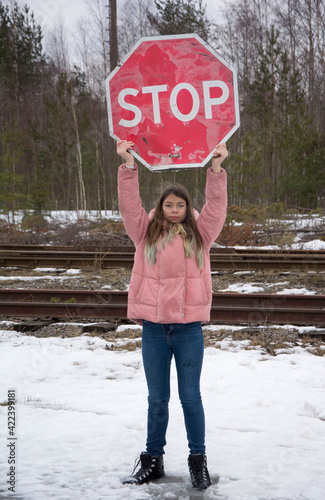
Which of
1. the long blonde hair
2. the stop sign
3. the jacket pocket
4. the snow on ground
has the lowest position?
the snow on ground

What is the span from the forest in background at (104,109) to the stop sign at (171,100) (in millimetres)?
15044

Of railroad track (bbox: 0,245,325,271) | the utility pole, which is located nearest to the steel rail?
railroad track (bbox: 0,245,325,271)

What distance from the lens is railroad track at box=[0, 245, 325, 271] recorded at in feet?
30.3

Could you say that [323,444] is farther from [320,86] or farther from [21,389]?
[320,86]

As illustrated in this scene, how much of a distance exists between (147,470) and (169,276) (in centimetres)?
118

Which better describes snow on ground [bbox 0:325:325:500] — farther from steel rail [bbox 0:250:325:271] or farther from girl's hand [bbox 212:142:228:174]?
steel rail [bbox 0:250:325:271]

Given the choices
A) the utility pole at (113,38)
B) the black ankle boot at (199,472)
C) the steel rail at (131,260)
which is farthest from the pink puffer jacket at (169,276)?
the utility pole at (113,38)

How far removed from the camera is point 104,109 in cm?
3028

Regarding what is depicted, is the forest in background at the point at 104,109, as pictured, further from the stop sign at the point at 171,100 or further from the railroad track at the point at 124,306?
the stop sign at the point at 171,100

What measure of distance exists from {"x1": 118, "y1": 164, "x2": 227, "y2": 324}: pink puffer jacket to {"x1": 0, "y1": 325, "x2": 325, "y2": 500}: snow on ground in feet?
3.28

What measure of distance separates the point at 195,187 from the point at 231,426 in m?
17.6

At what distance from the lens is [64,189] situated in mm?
25797

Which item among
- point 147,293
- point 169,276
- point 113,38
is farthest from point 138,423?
point 113,38

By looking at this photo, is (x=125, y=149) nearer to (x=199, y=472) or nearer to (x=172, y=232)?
(x=172, y=232)
